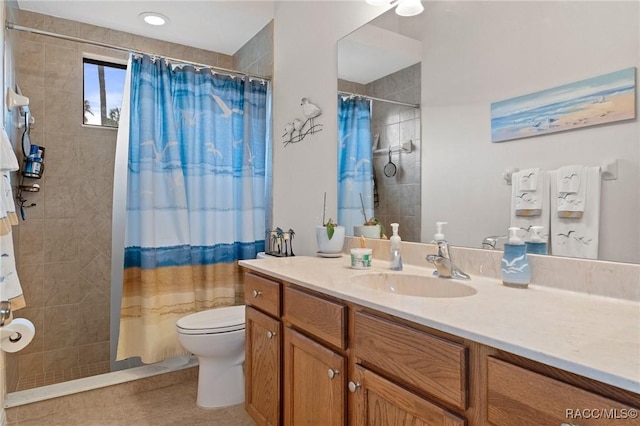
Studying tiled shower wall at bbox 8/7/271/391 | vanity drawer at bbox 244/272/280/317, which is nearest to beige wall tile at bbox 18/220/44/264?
tiled shower wall at bbox 8/7/271/391

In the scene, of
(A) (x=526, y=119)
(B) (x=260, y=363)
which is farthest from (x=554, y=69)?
(B) (x=260, y=363)

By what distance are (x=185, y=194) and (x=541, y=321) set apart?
2.17 meters

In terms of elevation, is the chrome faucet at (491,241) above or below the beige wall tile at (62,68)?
below

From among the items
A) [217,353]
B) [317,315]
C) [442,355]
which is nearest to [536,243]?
[442,355]

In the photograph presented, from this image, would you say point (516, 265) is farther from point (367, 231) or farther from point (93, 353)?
point (93, 353)

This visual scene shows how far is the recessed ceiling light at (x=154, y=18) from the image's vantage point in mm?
2609

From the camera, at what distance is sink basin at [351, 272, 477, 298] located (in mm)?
1299

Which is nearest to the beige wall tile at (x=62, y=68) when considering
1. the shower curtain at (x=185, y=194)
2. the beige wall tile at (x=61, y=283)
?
the shower curtain at (x=185, y=194)

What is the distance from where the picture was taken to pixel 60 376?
261 centimetres

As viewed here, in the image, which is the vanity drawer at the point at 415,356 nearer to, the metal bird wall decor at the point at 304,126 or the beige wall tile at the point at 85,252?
the metal bird wall decor at the point at 304,126

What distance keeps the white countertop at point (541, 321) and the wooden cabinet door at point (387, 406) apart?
0.19 metres

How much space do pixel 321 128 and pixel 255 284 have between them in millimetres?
1000

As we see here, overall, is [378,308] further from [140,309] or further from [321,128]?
[140,309]

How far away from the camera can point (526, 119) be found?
1.24 meters
